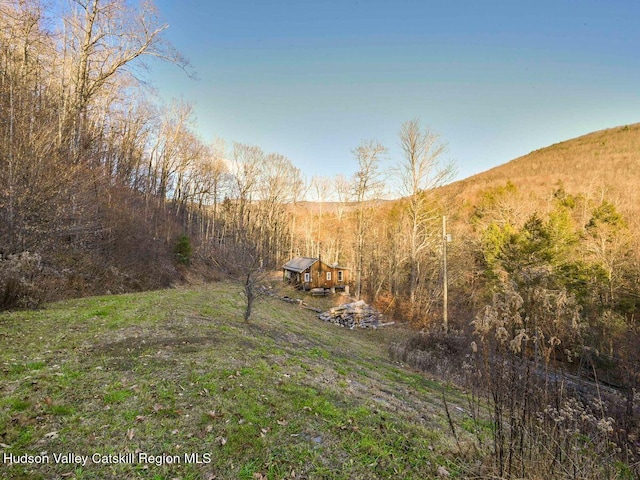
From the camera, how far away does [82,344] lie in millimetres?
5348

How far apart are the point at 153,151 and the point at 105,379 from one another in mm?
29439

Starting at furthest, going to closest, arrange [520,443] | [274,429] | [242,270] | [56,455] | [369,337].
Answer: [369,337] < [242,270] < [274,429] < [56,455] < [520,443]

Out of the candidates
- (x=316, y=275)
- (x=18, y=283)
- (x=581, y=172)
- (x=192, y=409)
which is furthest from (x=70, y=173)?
(x=581, y=172)

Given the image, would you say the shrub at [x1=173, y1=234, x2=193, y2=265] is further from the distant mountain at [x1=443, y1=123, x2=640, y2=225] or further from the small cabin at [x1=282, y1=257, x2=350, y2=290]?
the distant mountain at [x1=443, y1=123, x2=640, y2=225]

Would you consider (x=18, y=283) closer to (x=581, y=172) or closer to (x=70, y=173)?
(x=70, y=173)

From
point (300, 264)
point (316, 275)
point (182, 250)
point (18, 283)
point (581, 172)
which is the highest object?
point (581, 172)

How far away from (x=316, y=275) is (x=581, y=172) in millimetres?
44937

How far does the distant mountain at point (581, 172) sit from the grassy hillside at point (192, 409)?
2383 centimetres

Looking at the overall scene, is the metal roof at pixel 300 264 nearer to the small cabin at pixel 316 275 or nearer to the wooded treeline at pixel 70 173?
the small cabin at pixel 316 275

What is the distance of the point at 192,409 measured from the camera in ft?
12.1

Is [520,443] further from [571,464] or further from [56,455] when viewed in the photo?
[56,455]

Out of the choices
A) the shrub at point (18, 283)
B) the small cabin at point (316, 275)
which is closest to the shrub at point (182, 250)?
the small cabin at point (316, 275)

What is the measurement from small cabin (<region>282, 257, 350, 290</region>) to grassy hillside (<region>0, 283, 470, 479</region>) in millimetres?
19747

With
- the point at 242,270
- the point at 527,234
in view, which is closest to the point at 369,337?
the point at 242,270
